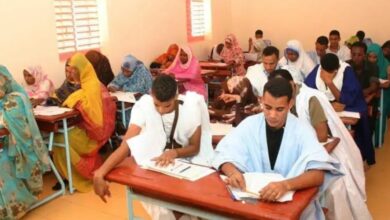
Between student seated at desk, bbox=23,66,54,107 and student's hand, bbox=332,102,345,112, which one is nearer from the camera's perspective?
student's hand, bbox=332,102,345,112

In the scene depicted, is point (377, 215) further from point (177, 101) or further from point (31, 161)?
point (31, 161)

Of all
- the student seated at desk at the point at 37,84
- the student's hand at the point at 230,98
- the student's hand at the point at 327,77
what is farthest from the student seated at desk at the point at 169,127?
the student seated at desk at the point at 37,84

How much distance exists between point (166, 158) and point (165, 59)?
3905 mm

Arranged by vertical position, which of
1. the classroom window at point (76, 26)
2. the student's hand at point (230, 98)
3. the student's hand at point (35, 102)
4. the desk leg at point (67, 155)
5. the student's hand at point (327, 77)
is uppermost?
the classroom window at point (76, 26)

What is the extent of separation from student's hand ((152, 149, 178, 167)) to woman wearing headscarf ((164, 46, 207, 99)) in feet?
10.1

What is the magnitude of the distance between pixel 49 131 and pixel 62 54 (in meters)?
1.29

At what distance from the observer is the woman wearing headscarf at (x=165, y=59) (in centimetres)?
579

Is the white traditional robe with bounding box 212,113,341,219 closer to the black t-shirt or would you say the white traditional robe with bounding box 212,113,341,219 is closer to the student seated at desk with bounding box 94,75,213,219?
the black t-shirt

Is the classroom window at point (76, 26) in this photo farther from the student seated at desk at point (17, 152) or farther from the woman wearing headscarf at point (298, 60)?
the woman wearing headscarf at point (298, 60)

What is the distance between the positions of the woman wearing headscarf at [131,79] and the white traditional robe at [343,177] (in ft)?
8.50

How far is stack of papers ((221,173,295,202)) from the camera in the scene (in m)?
1.64

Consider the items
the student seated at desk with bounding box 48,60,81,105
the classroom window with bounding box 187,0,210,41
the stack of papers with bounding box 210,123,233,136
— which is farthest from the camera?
the classroom window with bounding box 187,0,210,41

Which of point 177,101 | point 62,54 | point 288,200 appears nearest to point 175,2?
point 62,54

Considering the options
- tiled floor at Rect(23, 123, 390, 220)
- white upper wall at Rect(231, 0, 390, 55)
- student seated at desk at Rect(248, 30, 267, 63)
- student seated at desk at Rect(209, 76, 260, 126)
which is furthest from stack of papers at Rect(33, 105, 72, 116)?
white upper wall at Rect(231, 0, 390, 55)
